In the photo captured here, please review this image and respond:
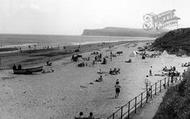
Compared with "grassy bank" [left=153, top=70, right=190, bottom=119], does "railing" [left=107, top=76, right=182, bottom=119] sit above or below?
below

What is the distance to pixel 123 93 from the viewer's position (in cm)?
2392

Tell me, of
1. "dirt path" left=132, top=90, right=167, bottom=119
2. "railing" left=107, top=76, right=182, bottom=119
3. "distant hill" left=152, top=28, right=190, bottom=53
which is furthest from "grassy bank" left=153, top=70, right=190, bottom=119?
"distant hill" left=152, top=28, right=190, bottom=53

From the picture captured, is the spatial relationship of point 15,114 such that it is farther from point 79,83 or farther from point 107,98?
point 79,83

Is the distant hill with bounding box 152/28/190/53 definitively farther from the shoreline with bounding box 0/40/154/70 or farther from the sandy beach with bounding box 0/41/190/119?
the sandy beach with bounding box 0/41/190/119

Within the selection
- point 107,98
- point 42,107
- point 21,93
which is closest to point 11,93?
point 21,93

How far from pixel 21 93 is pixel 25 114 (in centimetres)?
706

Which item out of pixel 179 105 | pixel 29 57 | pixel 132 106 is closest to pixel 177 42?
pixel 29 57

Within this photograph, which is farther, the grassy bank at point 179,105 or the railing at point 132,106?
the railing at point 132,106

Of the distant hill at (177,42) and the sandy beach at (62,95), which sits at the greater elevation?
the distant hill at (177,42)

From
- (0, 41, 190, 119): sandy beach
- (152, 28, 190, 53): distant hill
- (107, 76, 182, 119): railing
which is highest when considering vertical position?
(152, 28, 190, 53): distant hill

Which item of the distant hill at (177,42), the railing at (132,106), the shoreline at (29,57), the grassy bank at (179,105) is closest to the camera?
the grassy bank at (179,105)

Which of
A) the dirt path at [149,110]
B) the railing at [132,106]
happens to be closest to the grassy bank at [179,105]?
the railing at [132,106]

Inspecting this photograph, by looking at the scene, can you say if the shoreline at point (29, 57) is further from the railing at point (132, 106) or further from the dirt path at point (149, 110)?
the dirt path at point (149, 110)

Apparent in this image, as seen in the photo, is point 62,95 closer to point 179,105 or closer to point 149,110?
point 149,110
